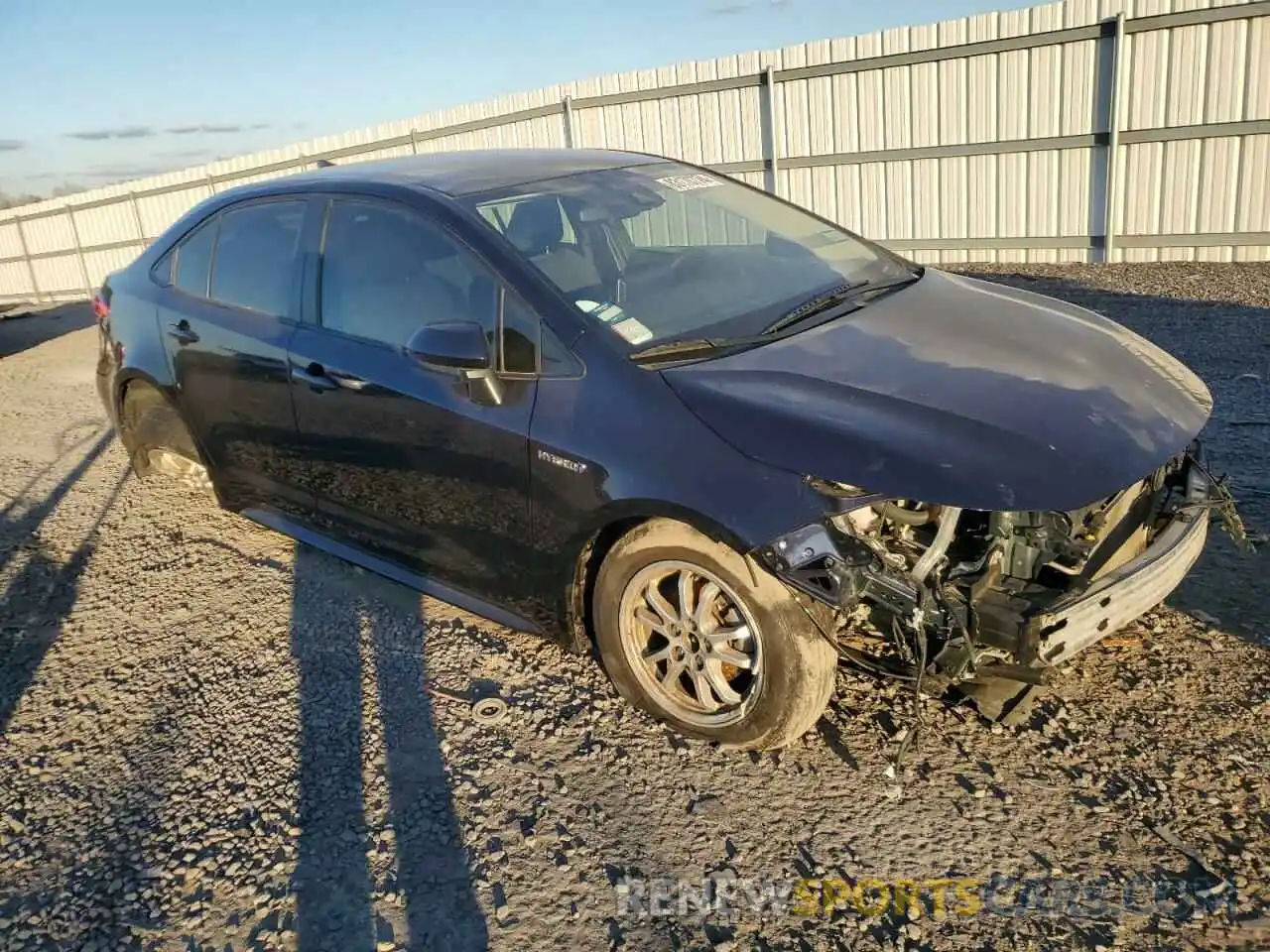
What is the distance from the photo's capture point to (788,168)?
13.4 meters

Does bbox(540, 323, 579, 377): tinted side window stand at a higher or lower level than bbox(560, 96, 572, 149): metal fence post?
lower

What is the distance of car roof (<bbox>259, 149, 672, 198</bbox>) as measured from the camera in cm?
405

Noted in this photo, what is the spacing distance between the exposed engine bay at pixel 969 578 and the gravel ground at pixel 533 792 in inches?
16.1

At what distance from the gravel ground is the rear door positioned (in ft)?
2.30

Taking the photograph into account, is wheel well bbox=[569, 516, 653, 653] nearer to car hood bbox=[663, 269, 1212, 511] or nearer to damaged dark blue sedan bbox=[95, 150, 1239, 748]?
damaged dark blue sedan bbox=[95, 150, 1239, 748]

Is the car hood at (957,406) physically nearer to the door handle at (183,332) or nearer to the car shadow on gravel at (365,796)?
the car shadow on gravel at (365,796)

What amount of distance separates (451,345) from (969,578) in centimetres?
176

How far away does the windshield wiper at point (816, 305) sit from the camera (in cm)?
356

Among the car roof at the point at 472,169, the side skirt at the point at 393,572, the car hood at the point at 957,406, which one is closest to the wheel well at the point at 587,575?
the side skirt at the point at 393,572

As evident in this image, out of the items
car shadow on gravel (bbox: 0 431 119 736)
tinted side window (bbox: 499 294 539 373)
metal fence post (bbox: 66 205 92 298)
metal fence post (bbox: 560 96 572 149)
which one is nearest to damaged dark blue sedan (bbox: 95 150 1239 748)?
tinted side window (bbox: 499 294 539 373)

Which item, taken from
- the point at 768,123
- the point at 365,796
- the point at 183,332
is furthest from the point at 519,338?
the point at 768,123

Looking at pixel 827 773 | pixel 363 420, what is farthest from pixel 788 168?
pixel 827 773

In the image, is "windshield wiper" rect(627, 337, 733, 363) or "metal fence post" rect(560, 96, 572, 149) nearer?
"windshield wiper" rect(627, 337, 733, 363)

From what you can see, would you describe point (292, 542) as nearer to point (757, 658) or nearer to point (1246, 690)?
point (757, 658)
